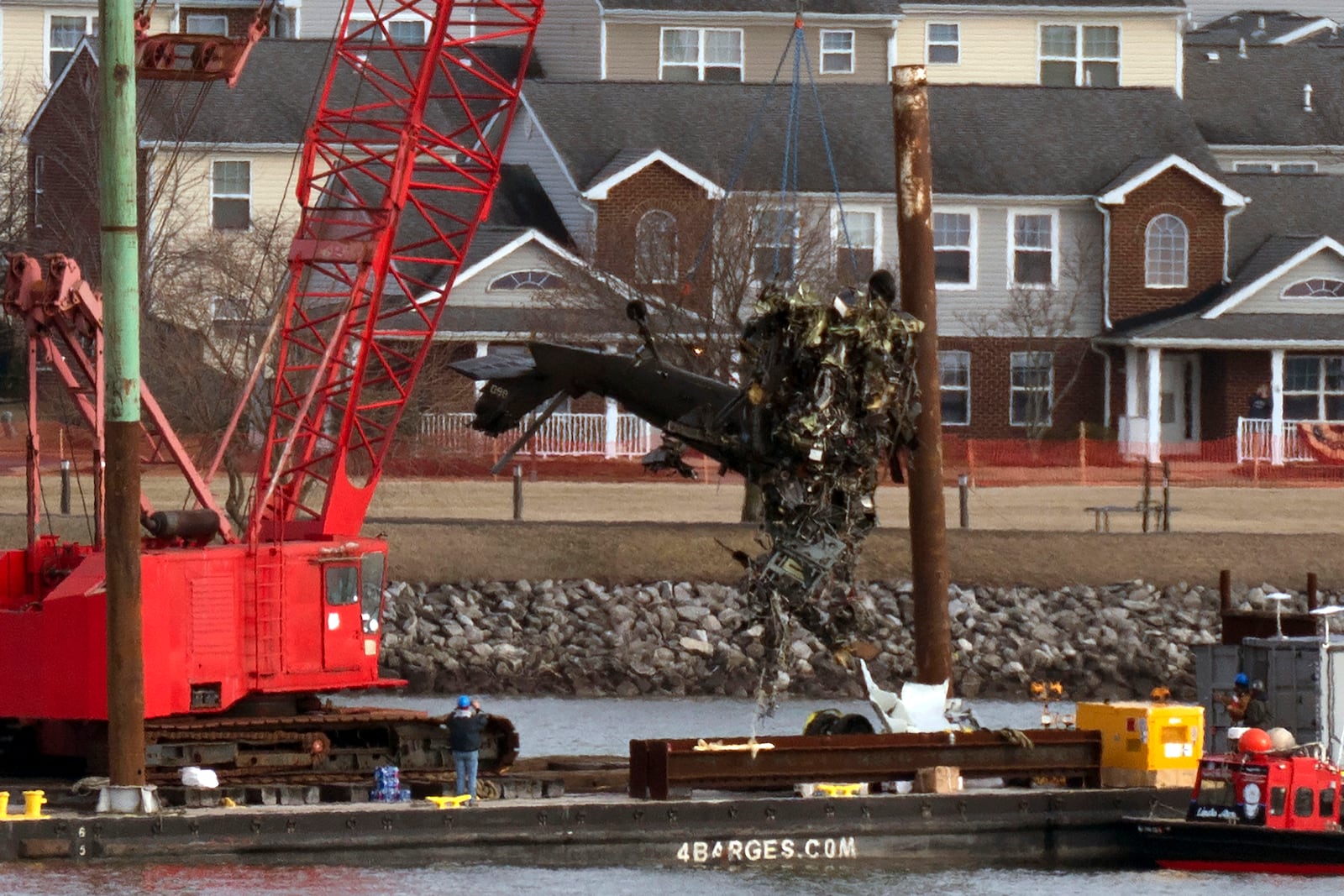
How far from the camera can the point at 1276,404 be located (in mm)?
58656

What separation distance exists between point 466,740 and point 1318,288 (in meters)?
37.1

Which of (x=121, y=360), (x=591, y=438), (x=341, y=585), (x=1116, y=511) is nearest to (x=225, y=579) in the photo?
(x=341, y=585)

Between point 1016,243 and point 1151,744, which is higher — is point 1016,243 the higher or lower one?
the higher one

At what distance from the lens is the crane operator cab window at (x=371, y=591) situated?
3038 cm

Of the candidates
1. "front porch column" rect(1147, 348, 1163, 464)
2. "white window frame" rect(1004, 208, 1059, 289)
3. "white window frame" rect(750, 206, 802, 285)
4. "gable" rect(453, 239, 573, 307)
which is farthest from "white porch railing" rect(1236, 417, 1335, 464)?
"gable" rect(453, 239, 573, 307)

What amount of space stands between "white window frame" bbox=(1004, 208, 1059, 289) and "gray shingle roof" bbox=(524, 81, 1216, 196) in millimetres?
516

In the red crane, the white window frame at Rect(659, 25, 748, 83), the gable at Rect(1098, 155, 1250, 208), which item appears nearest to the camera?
the red crane

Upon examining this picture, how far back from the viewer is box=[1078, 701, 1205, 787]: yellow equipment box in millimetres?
28953

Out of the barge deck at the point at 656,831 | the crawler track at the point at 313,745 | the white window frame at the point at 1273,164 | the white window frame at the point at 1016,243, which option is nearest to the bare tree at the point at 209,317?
the crawler track at the point at 313,745

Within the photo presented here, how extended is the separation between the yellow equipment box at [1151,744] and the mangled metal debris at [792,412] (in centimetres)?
326

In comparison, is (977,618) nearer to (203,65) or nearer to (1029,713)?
(1029,713)

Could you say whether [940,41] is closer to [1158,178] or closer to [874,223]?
[1158,178]

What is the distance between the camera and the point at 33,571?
97.6 feet

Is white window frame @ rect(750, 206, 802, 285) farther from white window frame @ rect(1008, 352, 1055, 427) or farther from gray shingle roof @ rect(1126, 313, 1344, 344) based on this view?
gray shingle roof @ rect(1126, 313, 1344, 344)
